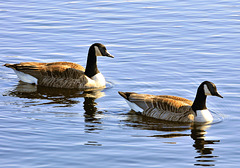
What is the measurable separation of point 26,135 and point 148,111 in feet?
13.5

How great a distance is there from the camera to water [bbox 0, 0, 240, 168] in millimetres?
14641

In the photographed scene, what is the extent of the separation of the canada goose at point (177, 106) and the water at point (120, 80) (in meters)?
0.35

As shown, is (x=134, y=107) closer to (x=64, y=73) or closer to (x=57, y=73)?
(x=64, y=73)

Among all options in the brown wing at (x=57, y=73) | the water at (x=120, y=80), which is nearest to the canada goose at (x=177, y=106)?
the water at (x=120, y=80)

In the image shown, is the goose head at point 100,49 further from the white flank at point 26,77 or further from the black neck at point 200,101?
the black neck at point 200,101

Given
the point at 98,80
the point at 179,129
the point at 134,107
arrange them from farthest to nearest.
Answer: the point at 98,80
the point at 134,107
the point at 179,129

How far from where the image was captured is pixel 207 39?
26453mm

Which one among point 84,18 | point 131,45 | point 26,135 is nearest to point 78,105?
point 26,135

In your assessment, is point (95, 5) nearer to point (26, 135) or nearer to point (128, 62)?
point (128, 62)

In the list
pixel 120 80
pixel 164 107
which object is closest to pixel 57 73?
pixel 120 80

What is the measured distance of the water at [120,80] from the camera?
576 inches

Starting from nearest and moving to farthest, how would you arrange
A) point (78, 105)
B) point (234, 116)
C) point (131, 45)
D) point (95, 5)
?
point (234, 116), point (78, 105), point (131, 45), point (95, 5)

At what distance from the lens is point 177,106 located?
17.7 meters

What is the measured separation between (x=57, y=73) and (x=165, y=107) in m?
5.55
